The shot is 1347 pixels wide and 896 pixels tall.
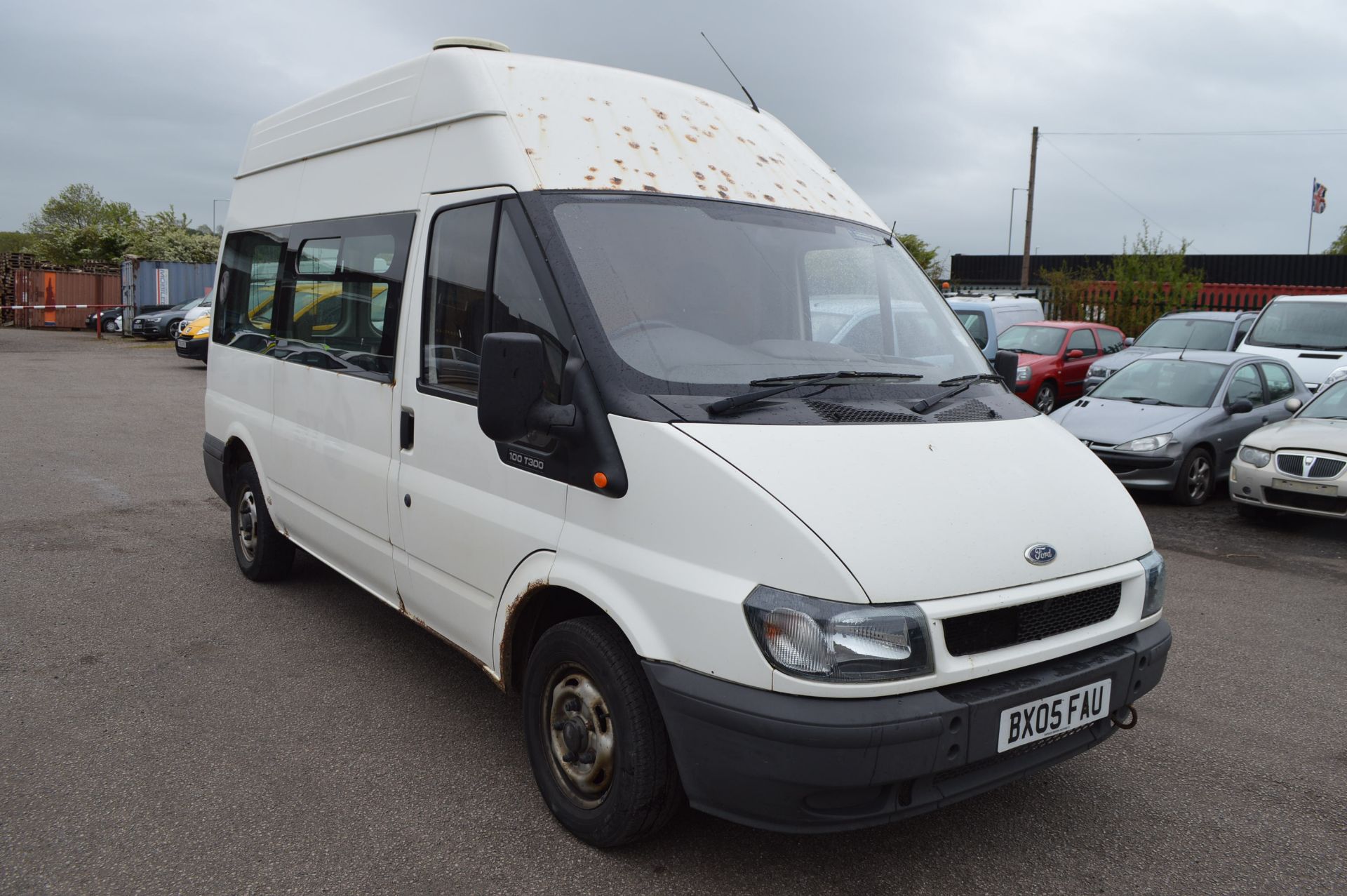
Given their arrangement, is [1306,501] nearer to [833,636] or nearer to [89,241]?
[833,636]

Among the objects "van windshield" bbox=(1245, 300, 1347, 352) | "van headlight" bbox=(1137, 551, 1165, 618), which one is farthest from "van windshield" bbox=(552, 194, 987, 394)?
"van windshield" bbox=(1245, 300, 1347, 352)

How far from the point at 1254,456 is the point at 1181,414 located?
142cm

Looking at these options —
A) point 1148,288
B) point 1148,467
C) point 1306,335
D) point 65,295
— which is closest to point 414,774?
point 1148,467

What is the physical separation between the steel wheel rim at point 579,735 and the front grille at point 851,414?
1058 millimetres

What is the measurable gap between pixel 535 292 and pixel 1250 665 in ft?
13.3

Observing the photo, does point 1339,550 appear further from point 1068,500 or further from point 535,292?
point 535,292

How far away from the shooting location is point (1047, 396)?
15.6 meters

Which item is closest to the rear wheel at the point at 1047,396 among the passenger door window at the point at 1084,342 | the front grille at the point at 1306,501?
the passenger door window at the point at 1084,342

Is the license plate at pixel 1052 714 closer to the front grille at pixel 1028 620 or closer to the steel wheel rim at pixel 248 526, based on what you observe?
the front grille at pixel 1028 620

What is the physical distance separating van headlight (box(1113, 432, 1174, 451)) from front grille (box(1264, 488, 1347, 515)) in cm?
116

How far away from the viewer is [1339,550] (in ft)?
25.8

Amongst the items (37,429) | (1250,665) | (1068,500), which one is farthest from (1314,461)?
(37,429)

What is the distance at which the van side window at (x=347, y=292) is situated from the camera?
4.14m

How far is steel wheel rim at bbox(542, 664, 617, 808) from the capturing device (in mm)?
3127
